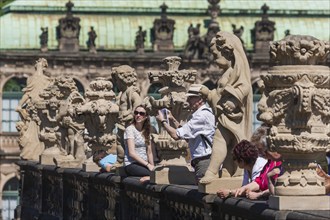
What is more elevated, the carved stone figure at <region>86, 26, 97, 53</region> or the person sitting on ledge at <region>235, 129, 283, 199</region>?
the carved stone figure at <region>86, 26, 97, 53</region>

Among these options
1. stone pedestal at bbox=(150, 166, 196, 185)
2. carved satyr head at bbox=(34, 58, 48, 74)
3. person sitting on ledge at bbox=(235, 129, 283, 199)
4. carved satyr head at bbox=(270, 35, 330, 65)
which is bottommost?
person sitting on ledge at bbox=(235, 129, 283, 199)

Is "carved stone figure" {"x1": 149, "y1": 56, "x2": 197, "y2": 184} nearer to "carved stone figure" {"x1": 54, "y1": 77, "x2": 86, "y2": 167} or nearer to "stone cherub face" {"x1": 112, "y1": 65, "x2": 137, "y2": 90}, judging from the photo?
"stone cherub face" {"x1": 112, "y1": 65, "x2": 137, "y2": 90}

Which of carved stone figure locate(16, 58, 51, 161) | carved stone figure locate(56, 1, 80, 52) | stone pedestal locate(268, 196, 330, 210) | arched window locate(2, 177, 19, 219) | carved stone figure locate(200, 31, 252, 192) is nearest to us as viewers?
stone pedestal locate(268, 196, 330, 210)

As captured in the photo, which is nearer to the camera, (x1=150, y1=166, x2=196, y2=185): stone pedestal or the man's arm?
the man's arm

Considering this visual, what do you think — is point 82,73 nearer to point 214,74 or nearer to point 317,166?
point 214,74

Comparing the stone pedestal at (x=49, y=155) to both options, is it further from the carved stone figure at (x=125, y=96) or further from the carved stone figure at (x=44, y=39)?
the carved stone figure at (x=44, y=39)

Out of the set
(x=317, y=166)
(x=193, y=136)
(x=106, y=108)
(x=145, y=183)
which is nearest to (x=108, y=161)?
(x=106, y=108)

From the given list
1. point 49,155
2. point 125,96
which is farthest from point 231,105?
point 49,155

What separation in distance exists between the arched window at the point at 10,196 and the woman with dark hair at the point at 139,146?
196ft

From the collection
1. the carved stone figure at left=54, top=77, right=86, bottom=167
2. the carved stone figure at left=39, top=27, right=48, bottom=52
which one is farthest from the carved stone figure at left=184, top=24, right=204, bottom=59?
the carved stone figure at left=54, top=77, right=86, bottom=167

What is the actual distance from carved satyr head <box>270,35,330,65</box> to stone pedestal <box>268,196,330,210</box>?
4.06 ft

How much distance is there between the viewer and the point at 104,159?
79.2ft

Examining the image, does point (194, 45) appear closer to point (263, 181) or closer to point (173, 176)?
point (173, 176)

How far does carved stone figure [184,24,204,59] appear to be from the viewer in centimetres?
9219
